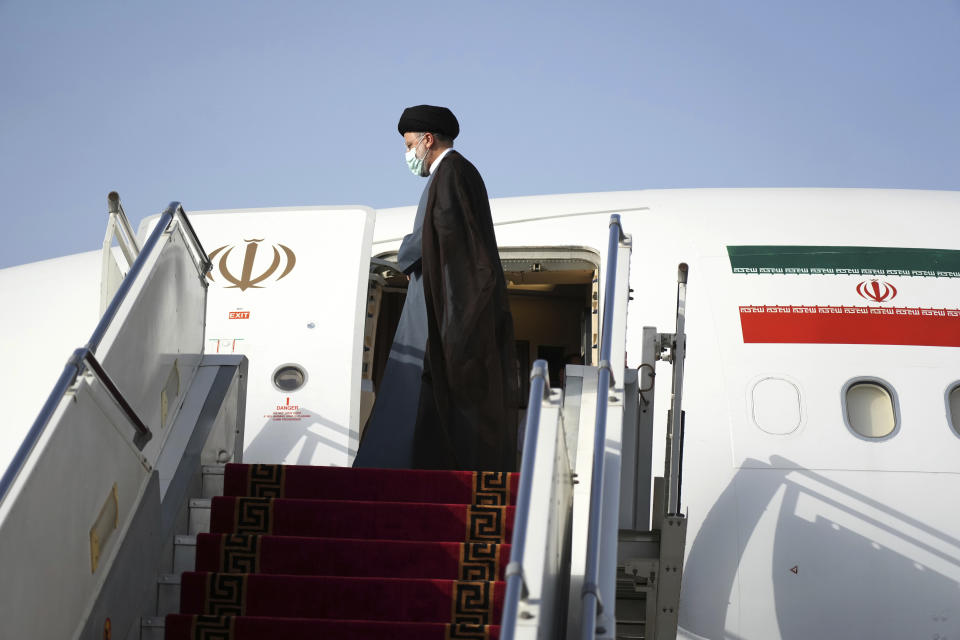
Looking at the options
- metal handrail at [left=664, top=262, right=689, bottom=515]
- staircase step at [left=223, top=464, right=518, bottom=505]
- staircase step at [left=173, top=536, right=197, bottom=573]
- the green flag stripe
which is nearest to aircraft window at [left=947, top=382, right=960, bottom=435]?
the green flag stripe

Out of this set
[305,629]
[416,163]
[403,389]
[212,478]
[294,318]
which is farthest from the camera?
[294,318]

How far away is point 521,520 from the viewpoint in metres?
3.02

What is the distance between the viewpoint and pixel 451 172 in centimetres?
565

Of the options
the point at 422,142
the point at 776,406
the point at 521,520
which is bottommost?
the point at 521,520

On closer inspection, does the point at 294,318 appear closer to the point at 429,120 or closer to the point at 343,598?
the point at 429,120

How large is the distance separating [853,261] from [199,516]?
14.4 feet

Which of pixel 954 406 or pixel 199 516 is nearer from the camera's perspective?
pixel 199 516

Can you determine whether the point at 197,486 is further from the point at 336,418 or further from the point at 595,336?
the point at 595,336

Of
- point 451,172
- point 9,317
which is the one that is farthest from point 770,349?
point 9,317

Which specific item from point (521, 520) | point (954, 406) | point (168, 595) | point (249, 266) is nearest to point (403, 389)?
point (168, 595)

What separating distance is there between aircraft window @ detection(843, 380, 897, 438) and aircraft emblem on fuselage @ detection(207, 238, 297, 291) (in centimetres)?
378

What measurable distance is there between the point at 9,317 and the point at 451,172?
3.93 m

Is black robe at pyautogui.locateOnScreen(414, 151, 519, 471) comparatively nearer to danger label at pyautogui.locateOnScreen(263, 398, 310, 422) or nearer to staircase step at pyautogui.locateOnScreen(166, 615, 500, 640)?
staircase step at pyautogui.locateOnScreen(166, 615, 500, 640)

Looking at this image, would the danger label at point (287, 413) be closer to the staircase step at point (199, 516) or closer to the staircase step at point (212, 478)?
the staircase step at point (212, 478)
